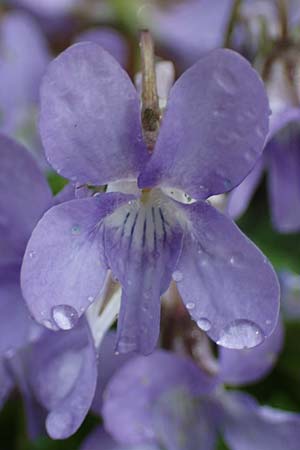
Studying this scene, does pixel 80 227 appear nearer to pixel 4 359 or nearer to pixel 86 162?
pixel 86 162

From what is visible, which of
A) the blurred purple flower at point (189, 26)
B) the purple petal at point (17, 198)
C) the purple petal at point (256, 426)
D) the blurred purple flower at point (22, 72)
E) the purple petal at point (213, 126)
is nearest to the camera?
the purple petal at point (213, 126)

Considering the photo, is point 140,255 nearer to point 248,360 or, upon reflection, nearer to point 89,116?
point 89,116

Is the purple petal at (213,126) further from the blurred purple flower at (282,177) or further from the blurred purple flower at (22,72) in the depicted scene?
the blurred purple flower at (22,72)

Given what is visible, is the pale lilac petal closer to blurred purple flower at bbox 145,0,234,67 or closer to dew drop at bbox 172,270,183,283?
dew drop at bbox 172,270,183,283

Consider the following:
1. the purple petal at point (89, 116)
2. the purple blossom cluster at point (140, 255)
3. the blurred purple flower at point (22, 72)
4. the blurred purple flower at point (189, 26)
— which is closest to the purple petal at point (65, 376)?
the purple blossom cluster at point (140, 255)

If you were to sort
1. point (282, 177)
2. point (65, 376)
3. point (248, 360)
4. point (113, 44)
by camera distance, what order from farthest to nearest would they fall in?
point (113, 44)
point (282, 177)
point (248, 360)
point (65, 376)

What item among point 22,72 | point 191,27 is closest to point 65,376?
point 22,72
